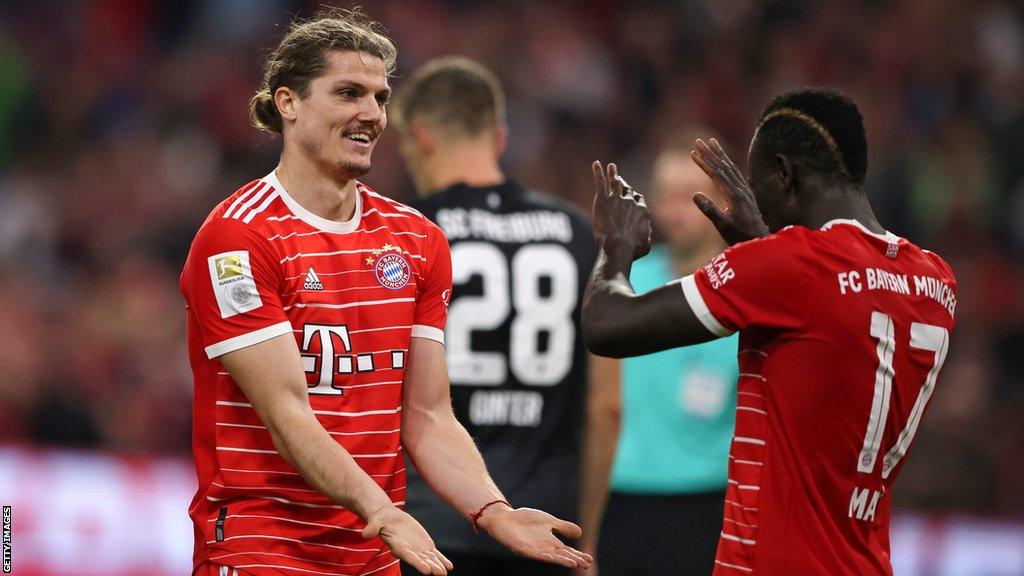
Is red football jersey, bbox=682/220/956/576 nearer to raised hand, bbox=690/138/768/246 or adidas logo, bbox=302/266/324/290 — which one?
raised hand, bbox=690/138/768/246

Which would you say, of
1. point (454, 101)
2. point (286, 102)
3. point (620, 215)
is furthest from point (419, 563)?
point (454, 101)

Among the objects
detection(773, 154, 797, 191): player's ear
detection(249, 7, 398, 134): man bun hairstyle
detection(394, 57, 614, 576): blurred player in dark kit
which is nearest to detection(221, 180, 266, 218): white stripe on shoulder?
detection(249, 7, 398, 134): man bun hairstyle

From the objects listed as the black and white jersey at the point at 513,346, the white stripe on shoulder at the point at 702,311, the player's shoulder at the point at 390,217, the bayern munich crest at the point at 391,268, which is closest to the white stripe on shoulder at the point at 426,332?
the bayern munich crest at the point at 391,268

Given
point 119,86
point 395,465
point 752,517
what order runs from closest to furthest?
1. point 752,517
2. point 395,465
3. point 119,86

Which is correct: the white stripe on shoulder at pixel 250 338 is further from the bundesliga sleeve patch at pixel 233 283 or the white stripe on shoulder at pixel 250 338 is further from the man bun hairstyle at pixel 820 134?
the man bun hairstyle at pixel 820 134

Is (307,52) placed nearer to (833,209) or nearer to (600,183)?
(600,183)

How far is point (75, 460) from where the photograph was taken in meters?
9.15

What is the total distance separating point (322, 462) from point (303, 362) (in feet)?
1.09

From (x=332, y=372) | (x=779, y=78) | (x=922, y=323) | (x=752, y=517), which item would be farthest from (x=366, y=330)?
(x=779, y=78)

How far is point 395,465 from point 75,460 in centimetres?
535

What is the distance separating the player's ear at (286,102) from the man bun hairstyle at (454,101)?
186 cm

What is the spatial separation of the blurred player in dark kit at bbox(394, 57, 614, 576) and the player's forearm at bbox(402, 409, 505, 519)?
4.32 ft

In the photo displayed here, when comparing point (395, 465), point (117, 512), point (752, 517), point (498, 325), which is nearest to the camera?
point (752, 517)

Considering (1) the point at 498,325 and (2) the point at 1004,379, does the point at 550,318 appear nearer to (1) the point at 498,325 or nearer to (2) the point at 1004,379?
(1) the point at 498,325
